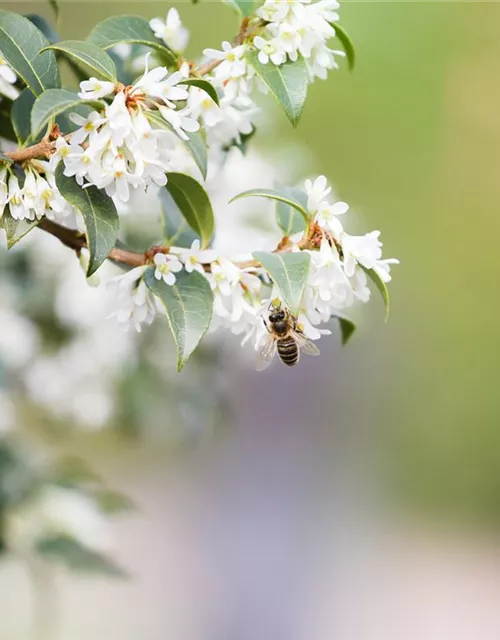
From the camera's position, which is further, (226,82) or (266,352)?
(266,352)

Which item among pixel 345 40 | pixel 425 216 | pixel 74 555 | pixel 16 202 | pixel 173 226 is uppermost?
pixel 425 216

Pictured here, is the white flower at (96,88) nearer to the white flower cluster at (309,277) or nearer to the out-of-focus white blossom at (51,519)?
the white flower cluster at (309,277)

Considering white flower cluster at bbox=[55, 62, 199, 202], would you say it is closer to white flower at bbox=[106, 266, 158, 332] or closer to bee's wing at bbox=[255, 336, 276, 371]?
white flower at bbox=[106, 266, 158, 332]

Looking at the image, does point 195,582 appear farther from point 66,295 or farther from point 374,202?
point 374,202

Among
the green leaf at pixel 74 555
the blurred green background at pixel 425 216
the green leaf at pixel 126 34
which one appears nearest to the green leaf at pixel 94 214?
the green leaf at pixel 126 34

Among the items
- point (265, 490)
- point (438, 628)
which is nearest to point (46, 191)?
point (438, 628)

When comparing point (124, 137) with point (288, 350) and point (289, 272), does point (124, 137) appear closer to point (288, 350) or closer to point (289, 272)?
point (289, 272)

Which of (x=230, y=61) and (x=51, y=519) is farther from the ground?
(x=230, y=61)

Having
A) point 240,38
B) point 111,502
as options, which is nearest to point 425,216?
point 111,502
